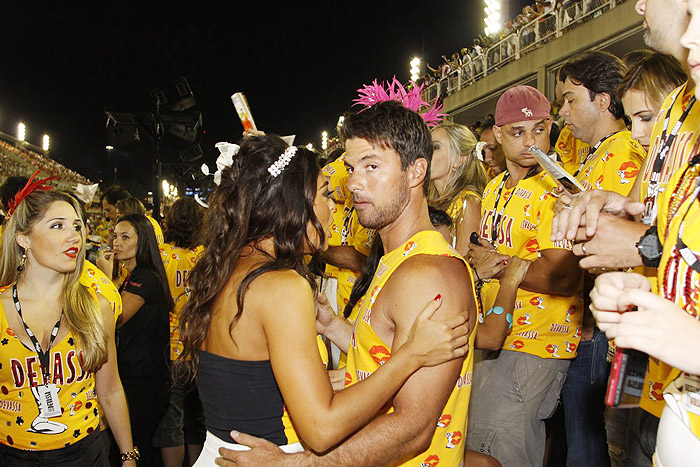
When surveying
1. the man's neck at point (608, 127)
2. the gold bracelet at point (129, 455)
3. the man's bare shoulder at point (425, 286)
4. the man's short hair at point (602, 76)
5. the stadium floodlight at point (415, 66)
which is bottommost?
the gold bracelet at point (129, 455)

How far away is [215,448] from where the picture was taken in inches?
79.6

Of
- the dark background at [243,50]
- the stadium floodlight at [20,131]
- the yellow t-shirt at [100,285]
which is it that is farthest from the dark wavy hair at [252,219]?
the stadium floodlight at [20,131]

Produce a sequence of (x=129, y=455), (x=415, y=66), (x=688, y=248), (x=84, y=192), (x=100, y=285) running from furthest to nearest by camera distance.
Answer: (x=415, y=66)
(x=84, y=192)
(x=100, y=285)
(x=129, y=455)
(x=688, y=248)

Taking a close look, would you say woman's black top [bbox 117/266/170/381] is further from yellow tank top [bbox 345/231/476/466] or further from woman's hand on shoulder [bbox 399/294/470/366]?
woman's hand on shoulder [bbox 399/294/470/366]

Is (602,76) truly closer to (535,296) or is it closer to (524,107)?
(524,107)

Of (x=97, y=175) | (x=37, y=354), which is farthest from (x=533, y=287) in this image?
(x=97, y=175)

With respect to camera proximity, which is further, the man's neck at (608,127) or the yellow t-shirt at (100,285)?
the man's neck at (608,127)

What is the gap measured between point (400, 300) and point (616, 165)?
5.90ft

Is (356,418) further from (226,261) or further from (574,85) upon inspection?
(574,85)

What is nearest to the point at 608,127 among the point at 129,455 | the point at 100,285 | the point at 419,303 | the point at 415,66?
the point at 419,303

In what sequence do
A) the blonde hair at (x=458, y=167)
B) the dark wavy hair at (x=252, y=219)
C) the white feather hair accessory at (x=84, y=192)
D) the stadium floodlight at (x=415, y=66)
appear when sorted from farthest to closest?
the stadium floodlight at (x=415, y=66) < the white feather hair accessory at (x=84, y=192) < the blonde hair at (x=458, y=167) < the dark wavy hair at (x=252, y=219)

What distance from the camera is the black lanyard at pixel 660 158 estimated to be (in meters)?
1.51

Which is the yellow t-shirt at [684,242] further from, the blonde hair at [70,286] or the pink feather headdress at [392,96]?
the blonde hair at [70,286]

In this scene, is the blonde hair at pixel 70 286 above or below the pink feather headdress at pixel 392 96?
below
